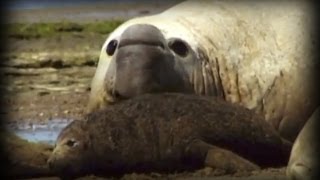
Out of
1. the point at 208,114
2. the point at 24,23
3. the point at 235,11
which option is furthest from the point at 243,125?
the point at 24,23

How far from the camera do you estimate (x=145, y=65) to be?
9.41 metres

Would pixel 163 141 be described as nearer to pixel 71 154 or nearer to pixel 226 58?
pixel 71 154

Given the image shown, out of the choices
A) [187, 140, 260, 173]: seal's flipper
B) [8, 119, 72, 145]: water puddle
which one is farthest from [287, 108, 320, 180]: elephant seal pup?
[8, 119, 72, 145]: water puddle

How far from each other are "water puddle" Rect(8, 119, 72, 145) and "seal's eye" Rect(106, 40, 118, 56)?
796 mm

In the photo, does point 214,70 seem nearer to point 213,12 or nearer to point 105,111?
point 213,12

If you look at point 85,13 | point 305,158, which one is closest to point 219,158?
point 305,158

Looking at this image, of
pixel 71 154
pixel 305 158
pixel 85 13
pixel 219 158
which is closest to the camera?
pixel 305 158

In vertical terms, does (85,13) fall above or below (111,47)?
below

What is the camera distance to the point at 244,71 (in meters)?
10.2

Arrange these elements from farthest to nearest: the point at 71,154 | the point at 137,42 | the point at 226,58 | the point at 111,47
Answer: the point at 226,58, the point at 111,47, the point at 137,42, the point at 71,154

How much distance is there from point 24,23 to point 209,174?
31.7ft

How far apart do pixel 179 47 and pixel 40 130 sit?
1998mm

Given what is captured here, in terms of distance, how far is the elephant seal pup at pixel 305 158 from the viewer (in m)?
7.94

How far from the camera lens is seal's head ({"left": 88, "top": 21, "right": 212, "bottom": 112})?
9.40 m
